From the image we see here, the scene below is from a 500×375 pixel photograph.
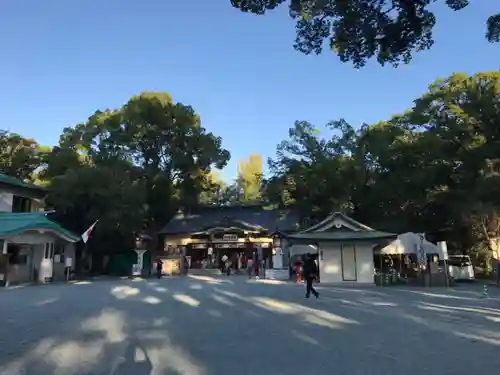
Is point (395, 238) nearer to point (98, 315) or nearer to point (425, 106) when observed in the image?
point (425, 106)

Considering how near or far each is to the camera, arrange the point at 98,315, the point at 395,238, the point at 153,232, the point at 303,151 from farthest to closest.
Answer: the point at 153,232 < the point at 303,151 < the point at 395,238 < the point at 98,315

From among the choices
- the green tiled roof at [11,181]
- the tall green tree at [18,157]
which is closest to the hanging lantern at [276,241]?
the green tiled roof at [11,181]

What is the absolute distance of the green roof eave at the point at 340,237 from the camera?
75.2 feet

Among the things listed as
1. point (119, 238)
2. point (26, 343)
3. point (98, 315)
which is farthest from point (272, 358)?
point (119, 238)

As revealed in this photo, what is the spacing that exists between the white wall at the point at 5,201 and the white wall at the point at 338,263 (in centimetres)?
2154

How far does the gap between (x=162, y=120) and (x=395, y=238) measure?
2487 centimetres

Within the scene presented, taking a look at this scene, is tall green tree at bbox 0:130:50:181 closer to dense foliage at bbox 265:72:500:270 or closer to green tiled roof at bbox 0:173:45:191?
green tiled roof at bbox 0:173:45:191

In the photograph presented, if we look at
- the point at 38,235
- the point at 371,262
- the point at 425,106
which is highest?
the point at 425,106

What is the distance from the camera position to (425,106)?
32.5 meters

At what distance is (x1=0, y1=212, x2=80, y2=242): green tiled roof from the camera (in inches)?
910

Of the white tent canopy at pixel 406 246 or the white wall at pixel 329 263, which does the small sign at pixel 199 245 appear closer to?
the white wall at pixel 329 263

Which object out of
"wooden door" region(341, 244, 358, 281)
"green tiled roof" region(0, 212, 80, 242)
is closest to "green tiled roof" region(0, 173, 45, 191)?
"green tiled roof" region(0, 212, 80, 242)

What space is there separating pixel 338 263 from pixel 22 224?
17.9 m

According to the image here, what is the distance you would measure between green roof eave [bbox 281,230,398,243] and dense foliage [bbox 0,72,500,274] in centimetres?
755
